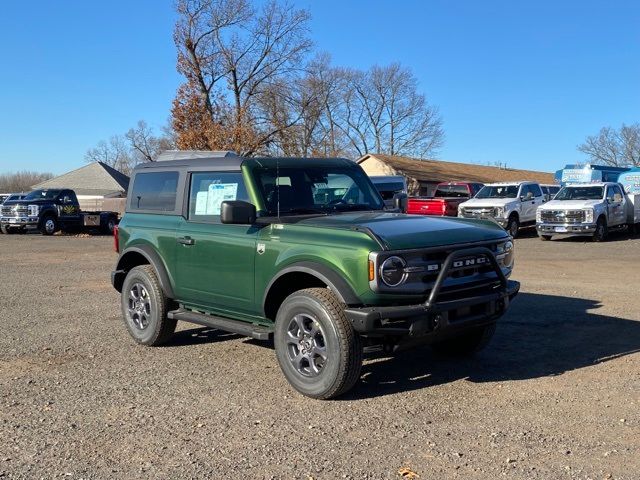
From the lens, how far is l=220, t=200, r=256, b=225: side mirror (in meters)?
5.56

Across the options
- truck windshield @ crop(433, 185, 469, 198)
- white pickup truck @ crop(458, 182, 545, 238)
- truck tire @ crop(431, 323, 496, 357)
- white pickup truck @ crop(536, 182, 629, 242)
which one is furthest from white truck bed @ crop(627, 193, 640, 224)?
truck tire @ crop(431, 323, 496, 357)

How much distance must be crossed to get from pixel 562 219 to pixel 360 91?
173 feet

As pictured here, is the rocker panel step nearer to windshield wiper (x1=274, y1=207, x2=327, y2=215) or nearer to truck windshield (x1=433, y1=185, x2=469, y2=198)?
windshield wiper (x1=274, y1=207, x2=327, y2=215)

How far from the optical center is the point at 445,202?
25500 millimetres

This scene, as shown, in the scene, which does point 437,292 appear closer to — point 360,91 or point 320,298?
point 320,298

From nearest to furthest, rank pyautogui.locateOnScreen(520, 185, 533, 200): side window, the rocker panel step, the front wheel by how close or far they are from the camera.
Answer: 1. the rocker panel step
2. the front wheel
3. pyautogui.locateOnScreen(520, 185, 533, 200): side window

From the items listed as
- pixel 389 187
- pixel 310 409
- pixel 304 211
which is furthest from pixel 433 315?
pixel 389 187

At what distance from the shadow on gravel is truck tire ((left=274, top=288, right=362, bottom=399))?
30cm

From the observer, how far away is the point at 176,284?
6699 millimetres

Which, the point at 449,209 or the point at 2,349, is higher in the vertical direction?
the point at 449,209

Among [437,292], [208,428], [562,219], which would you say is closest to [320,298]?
[437,292]

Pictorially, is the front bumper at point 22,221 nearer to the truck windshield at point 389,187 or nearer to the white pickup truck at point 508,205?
the truck windshield at point 389,187

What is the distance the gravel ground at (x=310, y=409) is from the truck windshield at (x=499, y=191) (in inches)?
635

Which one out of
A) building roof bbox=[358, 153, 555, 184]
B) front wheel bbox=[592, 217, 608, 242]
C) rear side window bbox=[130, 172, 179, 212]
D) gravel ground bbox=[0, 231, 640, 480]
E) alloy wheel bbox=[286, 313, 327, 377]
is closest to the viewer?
gravel ground bbox=[0, 231, 640, 480]
